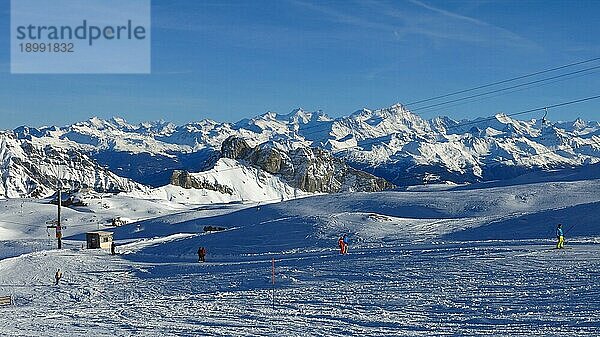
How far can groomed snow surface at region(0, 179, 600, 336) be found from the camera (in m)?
23.1

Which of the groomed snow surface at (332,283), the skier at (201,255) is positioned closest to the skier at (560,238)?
the groomed snow surface at (332,283)

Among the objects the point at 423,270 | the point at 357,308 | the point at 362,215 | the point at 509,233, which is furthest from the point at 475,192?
the point at 357,308

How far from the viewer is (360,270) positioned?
113ft

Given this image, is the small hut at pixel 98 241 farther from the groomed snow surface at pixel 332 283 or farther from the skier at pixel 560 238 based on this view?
the skier at pixel 560 238

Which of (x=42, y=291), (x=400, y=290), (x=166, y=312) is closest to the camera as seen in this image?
(x=166, y=312)

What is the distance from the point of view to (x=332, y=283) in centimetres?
3216

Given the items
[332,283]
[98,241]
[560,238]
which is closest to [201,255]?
[332,283]

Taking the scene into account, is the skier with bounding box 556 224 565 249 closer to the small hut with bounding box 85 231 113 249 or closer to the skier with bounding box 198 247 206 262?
the skier with bounding box 198 247 206 262

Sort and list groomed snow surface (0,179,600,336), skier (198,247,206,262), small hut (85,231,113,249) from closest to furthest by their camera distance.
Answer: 1. groomed snow surface (0,179,600,336)
2. skier (198,247,206,262)
3. small hut (85,231,113,249)

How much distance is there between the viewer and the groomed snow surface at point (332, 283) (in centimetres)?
2309

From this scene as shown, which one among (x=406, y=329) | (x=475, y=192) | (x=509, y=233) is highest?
(x=475, y=192)

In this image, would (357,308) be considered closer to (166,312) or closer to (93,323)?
(166,312)

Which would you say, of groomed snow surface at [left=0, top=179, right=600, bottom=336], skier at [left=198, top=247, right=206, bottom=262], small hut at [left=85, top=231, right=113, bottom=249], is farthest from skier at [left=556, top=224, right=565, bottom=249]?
small hut at [left=85, top=231, right=113, bottom=249]

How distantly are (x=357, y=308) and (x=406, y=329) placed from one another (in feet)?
13.9
